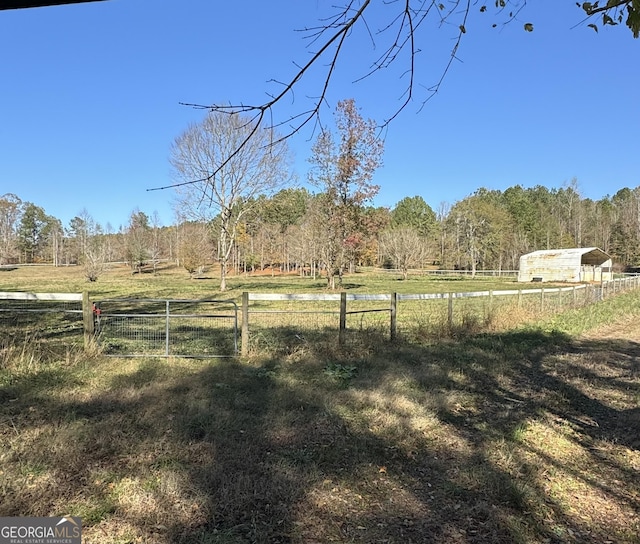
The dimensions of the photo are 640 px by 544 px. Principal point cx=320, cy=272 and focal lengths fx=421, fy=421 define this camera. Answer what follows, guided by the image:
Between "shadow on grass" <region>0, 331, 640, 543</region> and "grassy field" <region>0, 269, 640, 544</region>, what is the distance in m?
0.01

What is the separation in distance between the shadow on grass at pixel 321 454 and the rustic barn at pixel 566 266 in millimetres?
41258

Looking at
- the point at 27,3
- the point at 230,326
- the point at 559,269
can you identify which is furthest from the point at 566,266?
the point at 27,3

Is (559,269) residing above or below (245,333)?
above

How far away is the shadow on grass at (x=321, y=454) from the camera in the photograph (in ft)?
8.48

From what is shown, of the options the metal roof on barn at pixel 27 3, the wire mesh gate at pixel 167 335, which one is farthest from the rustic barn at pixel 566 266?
the metal roof on barn at pixel 27 3

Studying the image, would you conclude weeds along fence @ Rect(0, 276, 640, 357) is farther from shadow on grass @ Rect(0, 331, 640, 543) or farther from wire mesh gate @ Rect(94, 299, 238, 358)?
shadow on grass @ Rect(0, 331, 640, 543)

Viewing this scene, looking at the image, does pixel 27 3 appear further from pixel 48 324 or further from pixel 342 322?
pixel 48 324

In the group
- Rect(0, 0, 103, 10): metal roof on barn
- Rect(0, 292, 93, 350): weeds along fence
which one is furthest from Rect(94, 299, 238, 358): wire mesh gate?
Rect(0, 0, 103, 10): metal roof on barn

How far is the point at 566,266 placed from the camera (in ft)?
140

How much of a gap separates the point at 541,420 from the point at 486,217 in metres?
60.4

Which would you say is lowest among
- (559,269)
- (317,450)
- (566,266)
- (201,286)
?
(201,286)

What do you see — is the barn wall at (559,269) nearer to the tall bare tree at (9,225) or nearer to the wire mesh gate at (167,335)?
the wire mesh gate at (167,335)

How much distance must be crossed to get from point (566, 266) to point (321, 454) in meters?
46.3

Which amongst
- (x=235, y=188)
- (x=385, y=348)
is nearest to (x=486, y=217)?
(x=235, y=188)
